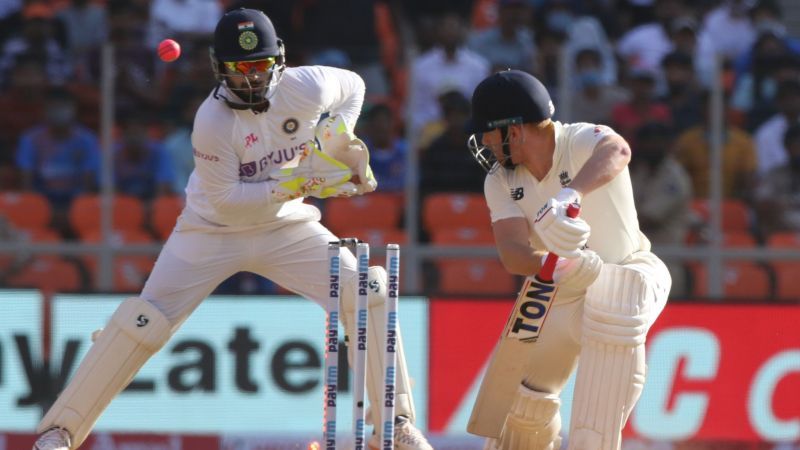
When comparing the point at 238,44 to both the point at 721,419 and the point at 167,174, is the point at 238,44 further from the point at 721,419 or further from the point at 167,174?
the point at 721,419

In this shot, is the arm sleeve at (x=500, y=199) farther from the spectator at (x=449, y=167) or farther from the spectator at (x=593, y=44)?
the spectator at (x=593, y=44)

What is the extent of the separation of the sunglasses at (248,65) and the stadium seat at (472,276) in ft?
10.2

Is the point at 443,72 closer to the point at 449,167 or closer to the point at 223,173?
the point at 449,167

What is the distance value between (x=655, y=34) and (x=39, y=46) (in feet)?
14.2

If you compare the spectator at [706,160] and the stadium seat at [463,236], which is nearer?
the stadium seat at [463,236]

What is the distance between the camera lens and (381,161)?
918cm

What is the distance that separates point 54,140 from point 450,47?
2.65 metres

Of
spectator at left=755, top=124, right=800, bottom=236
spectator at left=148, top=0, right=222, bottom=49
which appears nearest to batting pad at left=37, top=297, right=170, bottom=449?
spectator at left=755, top=124, right=800, bottom=236

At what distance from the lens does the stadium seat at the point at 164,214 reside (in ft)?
30.2

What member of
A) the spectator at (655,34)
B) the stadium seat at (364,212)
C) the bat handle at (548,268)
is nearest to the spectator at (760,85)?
the spectator at (655,34)

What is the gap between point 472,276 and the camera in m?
9.09

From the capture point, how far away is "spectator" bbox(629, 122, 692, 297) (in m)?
9.26

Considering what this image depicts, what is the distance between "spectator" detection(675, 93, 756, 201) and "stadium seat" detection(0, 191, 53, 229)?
3811 millimetres

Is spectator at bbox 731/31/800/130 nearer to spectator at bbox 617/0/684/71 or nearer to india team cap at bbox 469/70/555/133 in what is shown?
spectator at bbox 617/0/684/71
